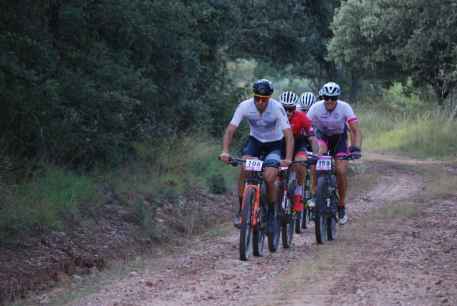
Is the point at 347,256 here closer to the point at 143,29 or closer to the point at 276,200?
the point at 276,200

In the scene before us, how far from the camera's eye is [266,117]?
11.5 m

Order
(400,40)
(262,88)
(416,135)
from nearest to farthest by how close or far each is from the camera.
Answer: (262,88)
(416,135)
(400,40)

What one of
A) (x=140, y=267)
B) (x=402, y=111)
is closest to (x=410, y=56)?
(x=402, y=111)

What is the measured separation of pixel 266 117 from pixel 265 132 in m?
0.25

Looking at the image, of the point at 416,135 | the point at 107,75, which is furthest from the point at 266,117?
the point at 416,135

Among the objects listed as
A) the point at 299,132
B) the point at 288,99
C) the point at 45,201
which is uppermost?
the point at 288,99

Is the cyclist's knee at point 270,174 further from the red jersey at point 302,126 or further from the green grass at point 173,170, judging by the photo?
the green grass at point 173,170

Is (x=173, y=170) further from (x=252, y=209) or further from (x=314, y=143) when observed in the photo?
(x=252, y=209)

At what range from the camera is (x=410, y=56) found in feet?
97.7

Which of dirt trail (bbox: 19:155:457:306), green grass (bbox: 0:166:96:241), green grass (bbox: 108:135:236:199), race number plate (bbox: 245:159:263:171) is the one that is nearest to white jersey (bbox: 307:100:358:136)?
dirt trail (bbox: 19:155:457:306)

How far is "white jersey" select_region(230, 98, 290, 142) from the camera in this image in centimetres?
1142

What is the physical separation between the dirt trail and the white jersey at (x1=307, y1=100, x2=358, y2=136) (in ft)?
5.03

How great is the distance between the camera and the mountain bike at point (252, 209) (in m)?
10.9

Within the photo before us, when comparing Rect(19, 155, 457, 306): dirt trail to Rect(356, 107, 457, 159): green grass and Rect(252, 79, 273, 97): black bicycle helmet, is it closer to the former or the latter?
Rect(252, 79, 273, 97): black bicycle helmet
